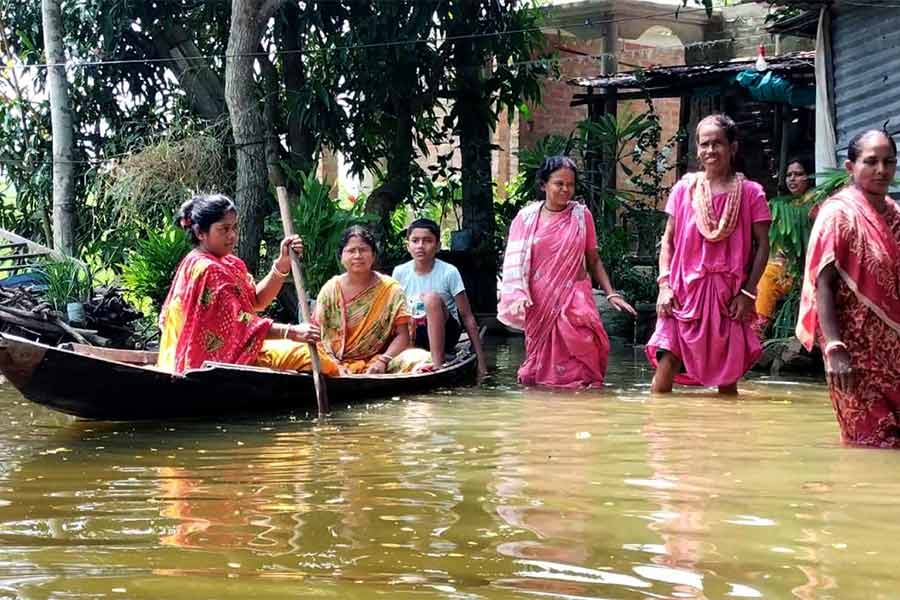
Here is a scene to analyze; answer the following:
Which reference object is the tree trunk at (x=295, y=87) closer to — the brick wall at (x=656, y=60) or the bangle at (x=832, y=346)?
the brick wall at (x=656, y=60)

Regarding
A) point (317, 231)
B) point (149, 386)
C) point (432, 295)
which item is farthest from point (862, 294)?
point (317, 231)

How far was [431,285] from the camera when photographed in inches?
337

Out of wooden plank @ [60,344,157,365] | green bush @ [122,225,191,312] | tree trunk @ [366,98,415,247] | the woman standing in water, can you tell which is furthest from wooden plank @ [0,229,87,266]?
the woman standing in water

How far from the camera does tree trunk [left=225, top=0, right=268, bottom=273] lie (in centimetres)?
1291

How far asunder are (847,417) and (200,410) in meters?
3.29

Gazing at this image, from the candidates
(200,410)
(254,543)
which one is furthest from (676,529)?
(200,410)

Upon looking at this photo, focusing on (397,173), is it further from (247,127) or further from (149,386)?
(149,386)

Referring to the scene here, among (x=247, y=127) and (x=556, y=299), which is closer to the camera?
(x=556, y=299)

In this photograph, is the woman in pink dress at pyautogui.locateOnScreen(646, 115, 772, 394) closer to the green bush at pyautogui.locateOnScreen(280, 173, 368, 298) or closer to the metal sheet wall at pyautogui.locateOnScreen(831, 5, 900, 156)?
the metal sheet wall at pyautogui.locateOnScreen(831, 5, 900, 156)

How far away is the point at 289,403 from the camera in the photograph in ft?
22.8

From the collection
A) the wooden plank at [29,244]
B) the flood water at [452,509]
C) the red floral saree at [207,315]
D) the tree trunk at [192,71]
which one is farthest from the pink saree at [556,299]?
the tree trunk at [192,71]

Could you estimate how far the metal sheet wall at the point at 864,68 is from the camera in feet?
34.1

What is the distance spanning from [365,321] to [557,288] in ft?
4.40

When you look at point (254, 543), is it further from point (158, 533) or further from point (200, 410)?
point (200, 410)
